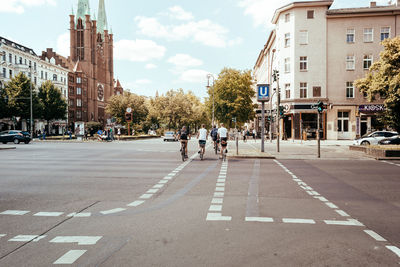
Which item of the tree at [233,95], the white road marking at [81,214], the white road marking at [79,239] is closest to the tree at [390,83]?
the white road marking at [81,214]

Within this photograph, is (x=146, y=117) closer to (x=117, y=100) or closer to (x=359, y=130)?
(x=117, y=100)

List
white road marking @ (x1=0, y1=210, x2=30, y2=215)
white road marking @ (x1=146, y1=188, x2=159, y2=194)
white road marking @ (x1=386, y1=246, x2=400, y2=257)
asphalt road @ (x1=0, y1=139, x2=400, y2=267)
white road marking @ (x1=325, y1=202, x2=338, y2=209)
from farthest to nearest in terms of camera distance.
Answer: white road marking @ (x1=146, y1=188, x2=159, y2=194) < white road marking @ (x1=325, y1=202, x2=338, y2=209) < white road marking @ (x1=0, y1=210, x2=30, y2=215) < white road marking @ (x1=386, y1=246, x2=400, y2=257) < asphalt road @ (x1=0, y1=139, x2=400, y2=267)

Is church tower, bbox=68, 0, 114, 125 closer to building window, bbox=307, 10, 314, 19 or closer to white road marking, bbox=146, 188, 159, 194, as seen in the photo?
building window, bbox=307, 10, 314, 19

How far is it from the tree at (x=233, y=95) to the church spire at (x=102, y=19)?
242ft

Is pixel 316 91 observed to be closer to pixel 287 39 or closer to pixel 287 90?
pixel 287 90

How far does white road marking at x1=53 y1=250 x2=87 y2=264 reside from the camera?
371 centimetres

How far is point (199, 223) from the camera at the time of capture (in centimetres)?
527

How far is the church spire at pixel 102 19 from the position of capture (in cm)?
11200

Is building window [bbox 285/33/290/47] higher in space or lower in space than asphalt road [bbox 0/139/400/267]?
higher

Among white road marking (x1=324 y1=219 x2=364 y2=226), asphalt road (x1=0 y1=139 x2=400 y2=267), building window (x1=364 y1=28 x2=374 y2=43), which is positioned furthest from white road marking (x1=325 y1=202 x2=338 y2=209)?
building window (x1=364 y1=28 x2=374 y2=43)

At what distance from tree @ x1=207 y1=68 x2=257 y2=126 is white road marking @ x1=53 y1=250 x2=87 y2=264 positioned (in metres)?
47.5

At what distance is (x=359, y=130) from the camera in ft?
139

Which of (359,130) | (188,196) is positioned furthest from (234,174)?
(359,130)

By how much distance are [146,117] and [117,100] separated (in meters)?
7.05
